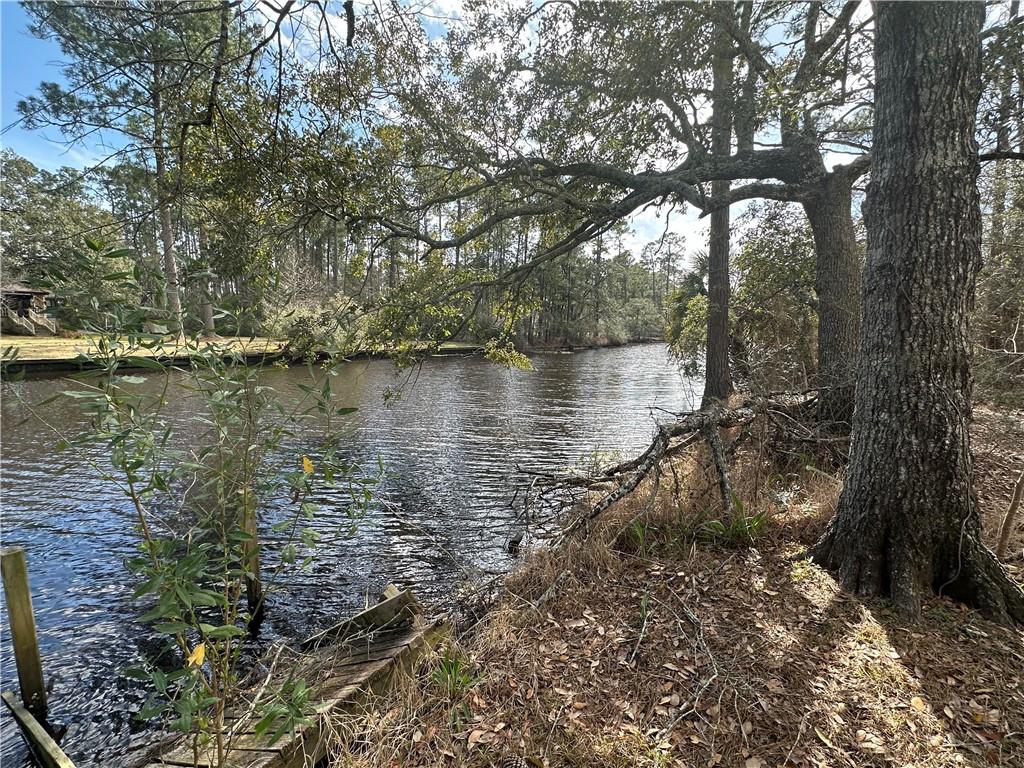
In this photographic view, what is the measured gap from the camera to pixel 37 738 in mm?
3027

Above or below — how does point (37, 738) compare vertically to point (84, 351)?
below

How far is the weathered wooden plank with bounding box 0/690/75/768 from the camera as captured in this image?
9.35 feet

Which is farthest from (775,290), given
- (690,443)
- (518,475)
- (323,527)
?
(323,527)

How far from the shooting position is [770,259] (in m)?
9.45

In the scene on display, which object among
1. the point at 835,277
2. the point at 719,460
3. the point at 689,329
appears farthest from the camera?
the point at 689,329

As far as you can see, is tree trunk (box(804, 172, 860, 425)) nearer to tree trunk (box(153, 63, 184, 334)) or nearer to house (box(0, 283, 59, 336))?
tree trunk (box(153, 63, 184, 334))

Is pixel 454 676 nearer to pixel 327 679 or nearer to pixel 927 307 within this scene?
pixel 327 679

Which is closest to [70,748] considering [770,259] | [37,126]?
[37,126]

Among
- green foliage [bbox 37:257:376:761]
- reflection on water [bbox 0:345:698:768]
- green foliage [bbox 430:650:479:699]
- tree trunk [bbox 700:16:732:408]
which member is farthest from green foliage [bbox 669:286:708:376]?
green foliage [bbox 37:257:376:761]

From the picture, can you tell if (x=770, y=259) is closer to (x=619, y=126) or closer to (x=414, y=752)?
(x=619, y=126)

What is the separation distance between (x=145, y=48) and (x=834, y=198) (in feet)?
23.5

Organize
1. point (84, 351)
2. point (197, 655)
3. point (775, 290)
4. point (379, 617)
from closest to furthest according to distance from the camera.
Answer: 1. point (197, 655)
2. point (84, 351)
3. point (379, 617)
4. point (775, 290)

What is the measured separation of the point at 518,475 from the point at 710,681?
620 centimetres

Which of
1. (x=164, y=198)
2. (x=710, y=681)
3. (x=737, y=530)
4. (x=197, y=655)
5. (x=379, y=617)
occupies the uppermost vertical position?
(x=164, y=198)
